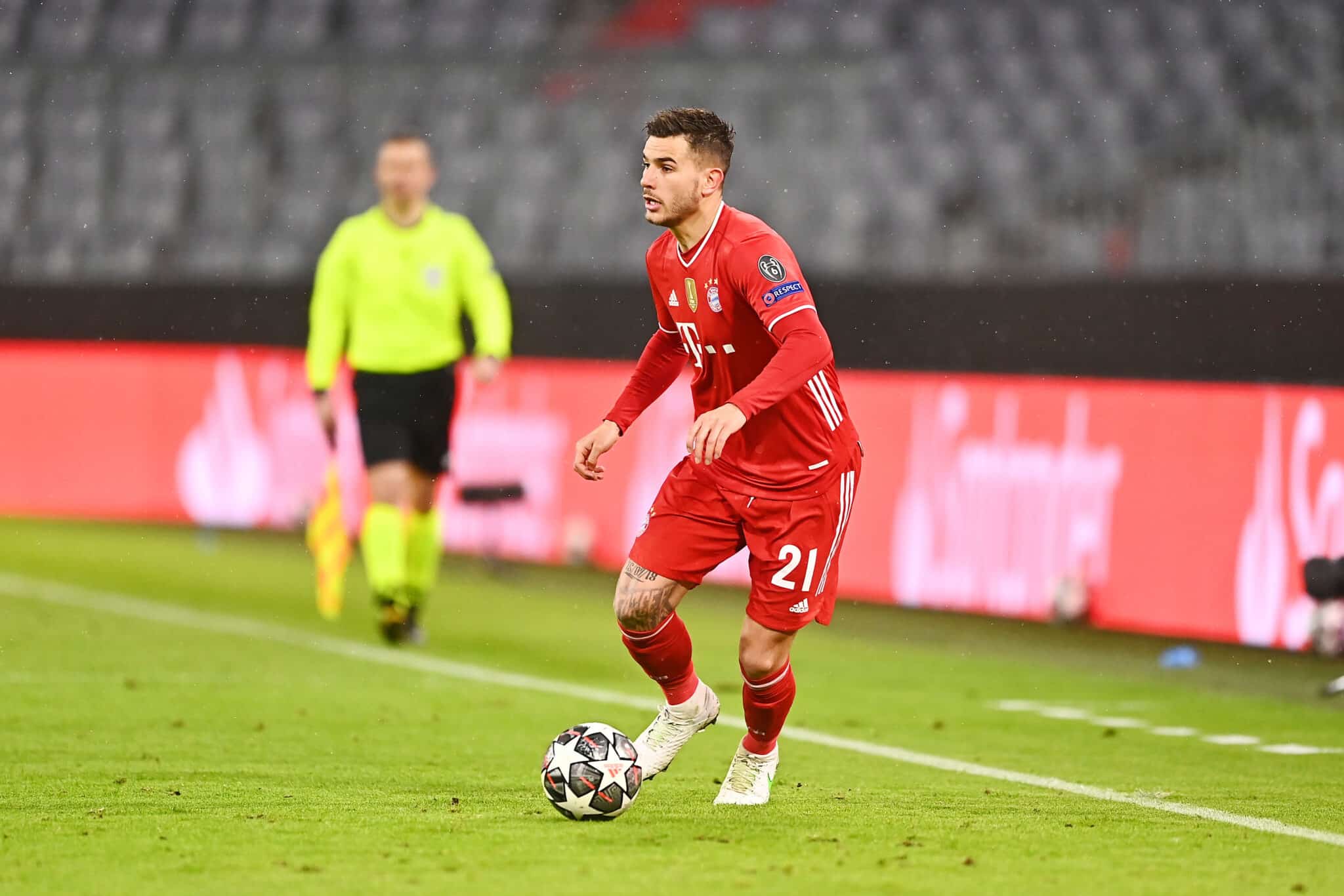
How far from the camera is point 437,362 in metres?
9.55

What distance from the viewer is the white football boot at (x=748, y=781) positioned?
18.1 feet

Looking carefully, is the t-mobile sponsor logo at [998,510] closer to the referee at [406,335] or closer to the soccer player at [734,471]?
the referee at [406,335]

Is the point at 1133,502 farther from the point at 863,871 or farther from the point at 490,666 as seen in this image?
the point at 863,871

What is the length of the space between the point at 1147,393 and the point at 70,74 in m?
13.5

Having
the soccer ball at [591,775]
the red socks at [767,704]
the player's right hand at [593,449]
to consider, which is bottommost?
the soccer ball at [591,775]

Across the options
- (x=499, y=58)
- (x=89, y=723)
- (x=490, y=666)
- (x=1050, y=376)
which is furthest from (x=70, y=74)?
(x=89, y=723)

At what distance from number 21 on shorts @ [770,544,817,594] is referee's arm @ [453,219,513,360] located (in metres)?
4.31

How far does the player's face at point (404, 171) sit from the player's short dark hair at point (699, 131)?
3895mm

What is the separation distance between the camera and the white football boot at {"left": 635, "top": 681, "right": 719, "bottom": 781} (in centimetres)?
564

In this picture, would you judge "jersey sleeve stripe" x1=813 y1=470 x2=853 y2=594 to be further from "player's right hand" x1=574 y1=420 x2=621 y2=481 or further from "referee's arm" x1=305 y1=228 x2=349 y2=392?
"referee's arm" x1=305 y1=228 x2=349 y2=392

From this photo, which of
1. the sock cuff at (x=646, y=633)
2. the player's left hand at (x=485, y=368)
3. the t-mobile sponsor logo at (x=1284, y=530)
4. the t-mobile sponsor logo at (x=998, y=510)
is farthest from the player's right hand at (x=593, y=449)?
the t-mobile sponsor logo at (x=998, y=510)

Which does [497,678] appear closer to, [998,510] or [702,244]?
[998,510]

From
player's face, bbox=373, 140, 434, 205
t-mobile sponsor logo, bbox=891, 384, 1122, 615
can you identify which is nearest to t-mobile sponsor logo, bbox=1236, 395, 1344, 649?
t-mobile sponsor logo, bbox=891, 384, 1122, 615

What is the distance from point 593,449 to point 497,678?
325cm
